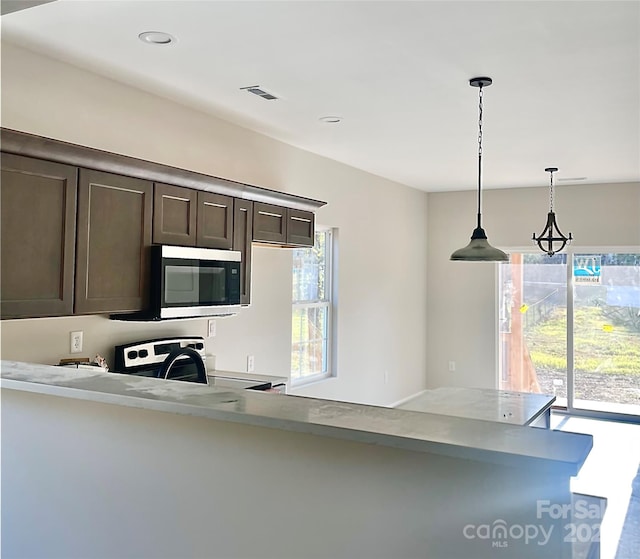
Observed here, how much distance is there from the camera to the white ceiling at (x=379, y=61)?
248cm

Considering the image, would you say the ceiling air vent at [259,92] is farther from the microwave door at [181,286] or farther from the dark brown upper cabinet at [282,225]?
the microwave door at [181,286]

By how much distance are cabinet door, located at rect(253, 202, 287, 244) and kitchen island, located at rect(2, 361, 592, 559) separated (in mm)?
2103

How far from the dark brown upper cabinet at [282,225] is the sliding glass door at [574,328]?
12.0 ft

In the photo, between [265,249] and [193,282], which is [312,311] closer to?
[265,249]

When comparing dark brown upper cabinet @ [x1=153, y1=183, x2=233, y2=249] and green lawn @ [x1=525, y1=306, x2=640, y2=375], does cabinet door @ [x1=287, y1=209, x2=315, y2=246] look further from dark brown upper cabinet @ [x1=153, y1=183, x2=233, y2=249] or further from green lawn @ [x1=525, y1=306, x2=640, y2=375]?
green lawn @ [x1=525, y1=306, x2=640, y2=375]

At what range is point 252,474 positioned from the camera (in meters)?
1.53

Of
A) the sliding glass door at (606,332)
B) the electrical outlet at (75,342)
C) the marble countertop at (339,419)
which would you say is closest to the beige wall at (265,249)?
the electrical outlet at (75,342)

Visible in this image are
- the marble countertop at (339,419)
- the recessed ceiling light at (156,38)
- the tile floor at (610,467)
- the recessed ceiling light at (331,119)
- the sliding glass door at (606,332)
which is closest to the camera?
the marble countertop at (339,419)

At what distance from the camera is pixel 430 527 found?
4.19 feet

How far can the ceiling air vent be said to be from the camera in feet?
11.3

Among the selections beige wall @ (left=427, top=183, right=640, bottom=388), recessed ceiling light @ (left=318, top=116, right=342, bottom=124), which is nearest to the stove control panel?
recessed ceiling light @ (left=318, top=116, right=342, bottom=124)

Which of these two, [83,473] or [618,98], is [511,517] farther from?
[618,98]

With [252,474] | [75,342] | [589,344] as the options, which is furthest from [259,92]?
[589,344]

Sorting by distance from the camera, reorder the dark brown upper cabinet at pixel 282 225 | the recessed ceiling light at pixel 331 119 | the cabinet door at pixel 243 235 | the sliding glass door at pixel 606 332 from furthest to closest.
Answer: the sliding glass door at pixel 606 332
the recessed ceiling light at pixel 331 119
the dark brown upper cabinet at pixel 282 225
the cabinet door at pixel 243 235
